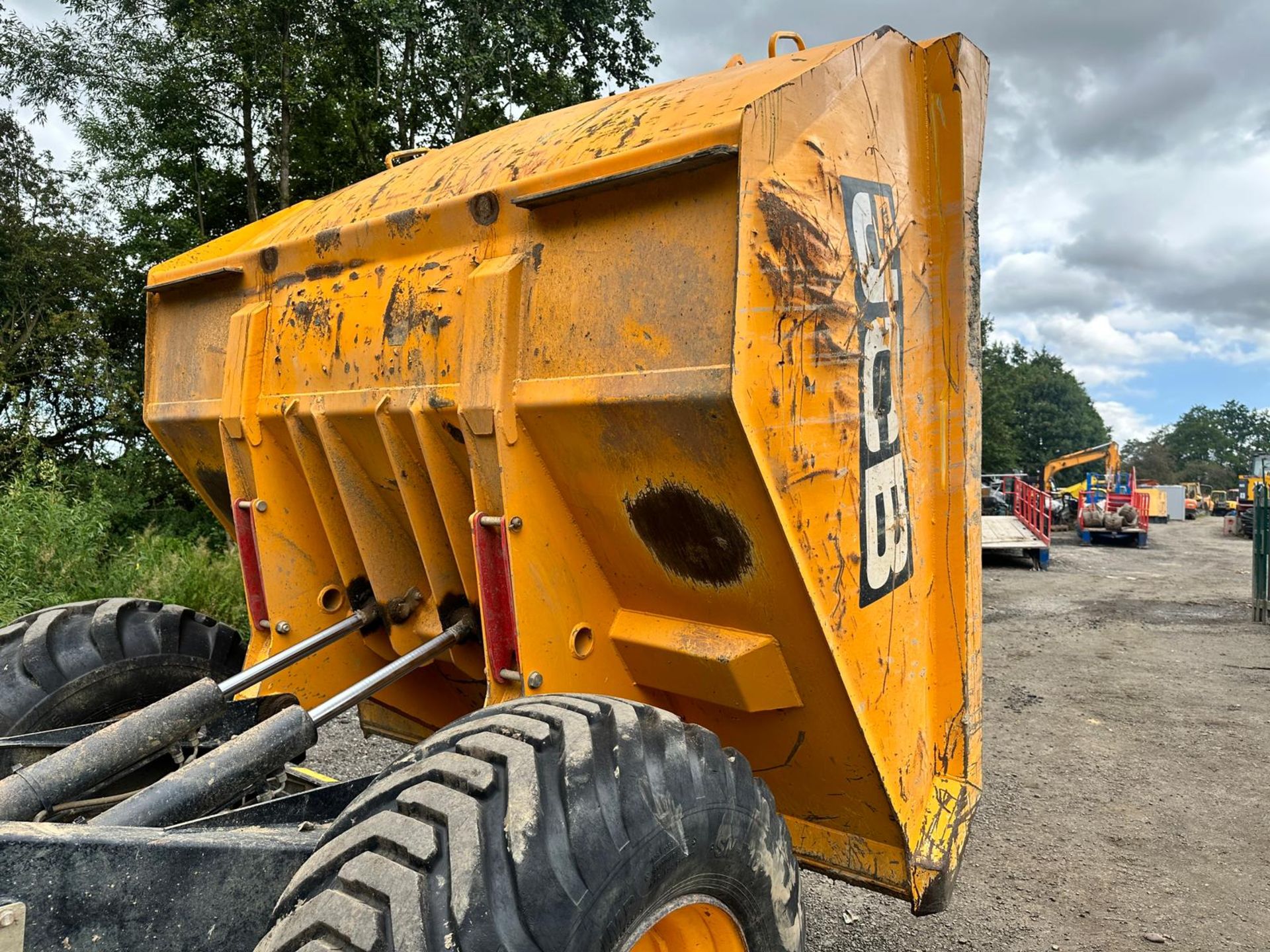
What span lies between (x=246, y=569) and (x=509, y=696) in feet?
4.18

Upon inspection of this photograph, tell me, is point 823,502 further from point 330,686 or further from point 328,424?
point 330,686

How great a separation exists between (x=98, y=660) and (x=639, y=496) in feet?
6.95

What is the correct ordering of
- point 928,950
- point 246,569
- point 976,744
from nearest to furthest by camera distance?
point 976,744 → point 246,569 → point 928,950

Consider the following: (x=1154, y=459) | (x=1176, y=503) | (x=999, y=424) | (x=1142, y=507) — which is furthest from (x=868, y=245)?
(x=1154, y=459)

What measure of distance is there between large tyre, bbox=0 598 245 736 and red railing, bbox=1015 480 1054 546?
1630 centimetres

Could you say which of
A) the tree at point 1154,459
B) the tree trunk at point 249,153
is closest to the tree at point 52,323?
the tree trunk at point 249,153

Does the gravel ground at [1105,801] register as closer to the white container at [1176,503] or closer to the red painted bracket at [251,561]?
the red painted bracket at [251,561]

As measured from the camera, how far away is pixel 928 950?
343cm

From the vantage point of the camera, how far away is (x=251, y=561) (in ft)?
A: 10.1

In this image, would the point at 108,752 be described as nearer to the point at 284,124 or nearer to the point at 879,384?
the point at 879,384

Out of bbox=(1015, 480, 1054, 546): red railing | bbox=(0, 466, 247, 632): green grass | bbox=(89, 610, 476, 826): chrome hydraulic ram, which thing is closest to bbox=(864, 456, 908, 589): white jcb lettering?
bbox=(89, 610, 476, 826): chrome hydraulic ram

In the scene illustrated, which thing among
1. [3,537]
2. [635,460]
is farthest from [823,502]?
[3,537]

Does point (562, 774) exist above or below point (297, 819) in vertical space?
above

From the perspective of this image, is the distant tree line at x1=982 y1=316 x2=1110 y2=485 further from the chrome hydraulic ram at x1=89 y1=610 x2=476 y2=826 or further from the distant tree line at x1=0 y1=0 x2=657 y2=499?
the chrome hydraulic ram at x1=89 y1=610 x2=476 y2=826
